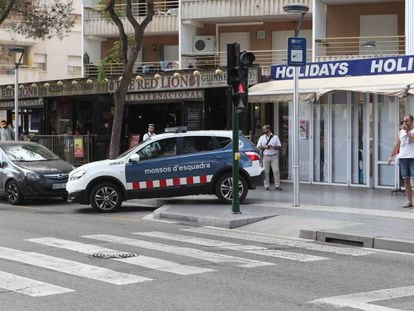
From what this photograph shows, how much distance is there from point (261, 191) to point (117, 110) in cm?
486

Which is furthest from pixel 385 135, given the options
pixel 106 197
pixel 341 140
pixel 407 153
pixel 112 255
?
pixel 112 255

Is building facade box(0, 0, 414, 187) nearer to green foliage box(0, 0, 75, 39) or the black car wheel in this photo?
green foliage box(0, 0, 75, 39)

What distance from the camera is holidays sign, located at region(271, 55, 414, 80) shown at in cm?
1816

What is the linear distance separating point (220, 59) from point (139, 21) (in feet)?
16.5

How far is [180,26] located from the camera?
93.9 feet

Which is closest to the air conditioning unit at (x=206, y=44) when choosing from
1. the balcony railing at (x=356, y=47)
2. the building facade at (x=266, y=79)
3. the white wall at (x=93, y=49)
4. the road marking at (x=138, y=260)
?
the building facade at (x=266, y=79)

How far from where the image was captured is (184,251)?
33.0 ft

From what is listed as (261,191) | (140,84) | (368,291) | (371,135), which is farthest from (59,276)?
(140,84)

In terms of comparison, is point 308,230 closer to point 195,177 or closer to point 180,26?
point 195,177

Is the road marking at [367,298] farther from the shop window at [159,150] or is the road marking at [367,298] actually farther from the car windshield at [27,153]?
the car windshield at [27,153]

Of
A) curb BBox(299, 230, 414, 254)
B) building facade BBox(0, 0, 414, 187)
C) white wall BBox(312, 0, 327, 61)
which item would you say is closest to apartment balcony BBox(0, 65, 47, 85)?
building facade BBox(0, 0, 414, 187)

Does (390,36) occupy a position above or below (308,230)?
above

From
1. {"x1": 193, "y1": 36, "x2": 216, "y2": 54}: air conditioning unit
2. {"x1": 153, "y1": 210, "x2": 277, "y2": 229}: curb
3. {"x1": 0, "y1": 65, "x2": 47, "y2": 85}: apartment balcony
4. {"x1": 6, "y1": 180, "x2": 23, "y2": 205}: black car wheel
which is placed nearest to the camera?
{"x1": 153, "y1": 210, "x2": 277, "y2": 229}: curb

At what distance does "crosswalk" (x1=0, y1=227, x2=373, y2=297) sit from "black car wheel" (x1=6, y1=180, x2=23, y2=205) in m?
6.09
